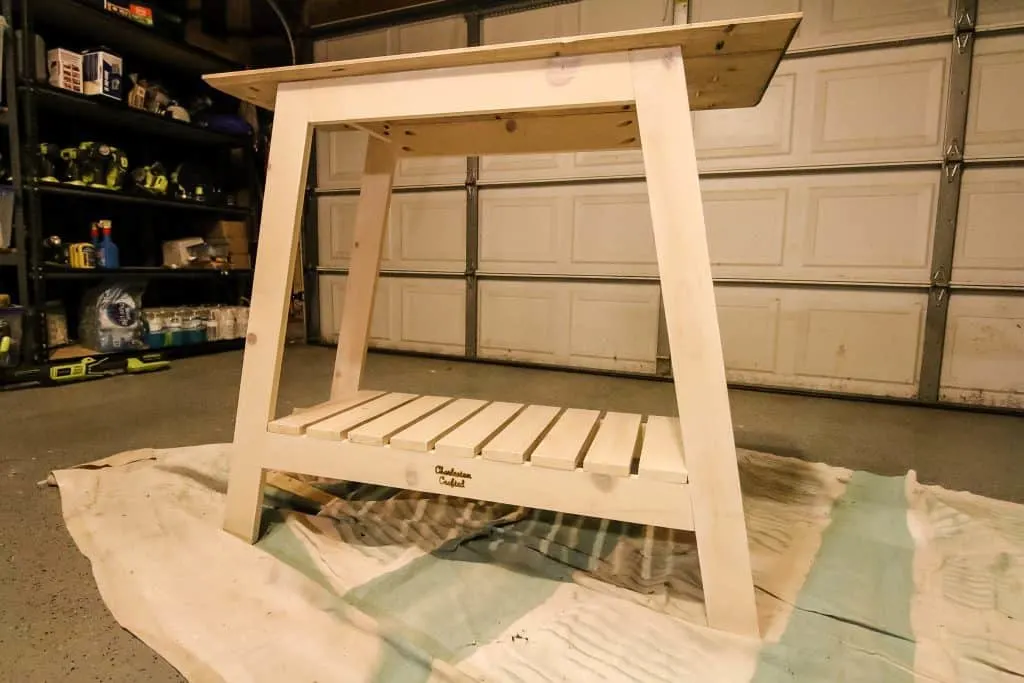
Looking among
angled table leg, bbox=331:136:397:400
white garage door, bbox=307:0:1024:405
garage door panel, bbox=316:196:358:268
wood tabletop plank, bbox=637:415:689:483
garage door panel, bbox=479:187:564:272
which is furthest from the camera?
garage door panel, bbox=316:196:358:268

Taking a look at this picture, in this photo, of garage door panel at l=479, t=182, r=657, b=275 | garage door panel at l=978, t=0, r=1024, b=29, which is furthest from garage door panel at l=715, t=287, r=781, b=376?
garage door panel at l=978, t=0, r=1024, b=29

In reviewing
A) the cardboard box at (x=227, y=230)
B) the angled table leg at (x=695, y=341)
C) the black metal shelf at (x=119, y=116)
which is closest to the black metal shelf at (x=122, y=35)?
the black metal shelf at (x=119, y=116)

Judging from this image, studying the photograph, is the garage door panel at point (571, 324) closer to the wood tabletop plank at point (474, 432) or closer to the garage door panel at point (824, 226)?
the garage door panel at point (824, 226)

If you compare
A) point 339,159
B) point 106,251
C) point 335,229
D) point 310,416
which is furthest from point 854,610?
point 339,159

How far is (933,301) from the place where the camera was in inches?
94.7

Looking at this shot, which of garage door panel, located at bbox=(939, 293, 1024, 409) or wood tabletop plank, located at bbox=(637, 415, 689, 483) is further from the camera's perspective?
garage door panel, located at bbox=(939, 293, 1024, 409)

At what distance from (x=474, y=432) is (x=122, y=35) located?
316 cm

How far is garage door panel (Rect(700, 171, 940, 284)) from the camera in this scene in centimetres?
242

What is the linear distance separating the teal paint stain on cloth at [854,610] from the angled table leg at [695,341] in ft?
0.25

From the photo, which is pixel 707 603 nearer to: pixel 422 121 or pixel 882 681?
pixel 882 681

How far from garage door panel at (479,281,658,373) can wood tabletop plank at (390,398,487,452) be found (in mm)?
1821

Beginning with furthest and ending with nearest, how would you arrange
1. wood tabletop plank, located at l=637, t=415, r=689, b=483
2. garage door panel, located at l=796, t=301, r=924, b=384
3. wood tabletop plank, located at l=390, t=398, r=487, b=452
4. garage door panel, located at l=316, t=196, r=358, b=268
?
garage door panel, located at l=316, t=196, r=358, b=268
garage door panel, located at l=796, t=301, r=924, b=384
wood tabletop plank, located at l=390, t=398, r=487, b=452
wood tabletop plank, located at l=637, t=415, r=689, b=483

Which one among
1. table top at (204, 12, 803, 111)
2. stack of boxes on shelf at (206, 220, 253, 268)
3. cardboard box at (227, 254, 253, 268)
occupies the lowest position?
cardboard box at (227, 254, 253, 268)

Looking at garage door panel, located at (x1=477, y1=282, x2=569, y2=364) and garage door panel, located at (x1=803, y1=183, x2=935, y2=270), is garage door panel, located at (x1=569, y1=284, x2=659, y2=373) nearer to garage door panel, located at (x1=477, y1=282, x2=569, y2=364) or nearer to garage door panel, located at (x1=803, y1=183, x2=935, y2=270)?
garage door panel, located at (x1=477, y1=282, x2=569, y2=364)
